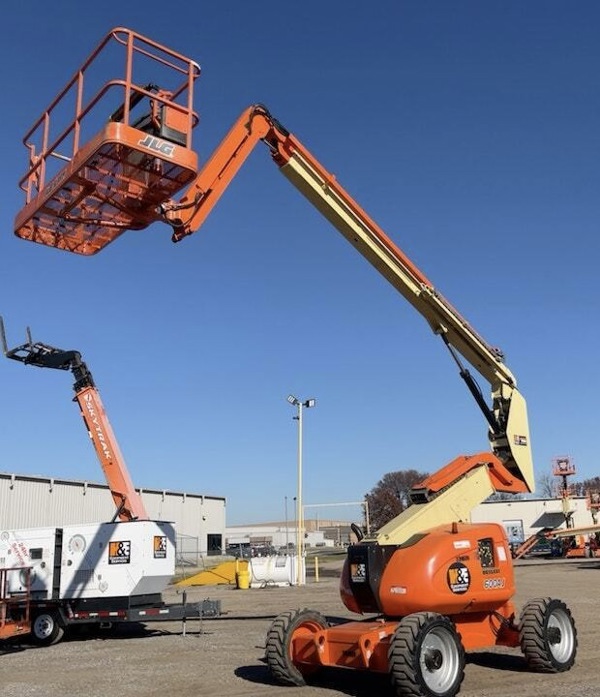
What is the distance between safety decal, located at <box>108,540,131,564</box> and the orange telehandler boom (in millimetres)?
936

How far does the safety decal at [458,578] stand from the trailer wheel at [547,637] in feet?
4.46

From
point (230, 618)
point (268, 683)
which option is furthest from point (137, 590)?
point (268, 683)

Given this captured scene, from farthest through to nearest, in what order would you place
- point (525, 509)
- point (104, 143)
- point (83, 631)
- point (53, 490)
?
point (525, 509) → point (53, 490) → point (83, 631) → point (104, 143)

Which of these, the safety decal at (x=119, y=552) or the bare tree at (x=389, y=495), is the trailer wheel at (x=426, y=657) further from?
the bare tree at (x=389, y=495)

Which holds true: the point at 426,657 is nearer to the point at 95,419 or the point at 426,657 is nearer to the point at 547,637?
the point at 547,637

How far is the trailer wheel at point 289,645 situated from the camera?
10773 mm

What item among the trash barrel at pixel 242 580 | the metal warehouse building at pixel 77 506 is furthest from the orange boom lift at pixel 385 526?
the metal warehouse building at pixel 77 506

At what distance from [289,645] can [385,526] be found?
2392 mm

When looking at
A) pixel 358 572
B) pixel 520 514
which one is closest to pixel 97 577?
pixel 358 572

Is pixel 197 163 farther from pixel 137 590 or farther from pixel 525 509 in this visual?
pixel 525 509

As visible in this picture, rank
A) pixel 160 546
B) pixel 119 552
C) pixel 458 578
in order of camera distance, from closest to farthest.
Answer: pixel 458 578
pixel 119 552
pixel 160 546

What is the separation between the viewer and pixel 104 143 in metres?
8.36

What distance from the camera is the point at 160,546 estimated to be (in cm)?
1720

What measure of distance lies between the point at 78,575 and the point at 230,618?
5497mm
